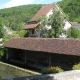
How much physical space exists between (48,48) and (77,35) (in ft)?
59.0

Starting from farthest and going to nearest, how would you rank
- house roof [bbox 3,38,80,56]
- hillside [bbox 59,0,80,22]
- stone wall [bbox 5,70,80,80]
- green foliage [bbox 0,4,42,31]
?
green foliage [bbox 0,4,42,31]
hillside [bbox 59,0,80,22]
house roof [bbox 3,38,80,56]
stone wall [bbox 5,70,80,80]

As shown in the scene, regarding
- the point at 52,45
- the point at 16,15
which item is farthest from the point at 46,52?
the point at 16,15

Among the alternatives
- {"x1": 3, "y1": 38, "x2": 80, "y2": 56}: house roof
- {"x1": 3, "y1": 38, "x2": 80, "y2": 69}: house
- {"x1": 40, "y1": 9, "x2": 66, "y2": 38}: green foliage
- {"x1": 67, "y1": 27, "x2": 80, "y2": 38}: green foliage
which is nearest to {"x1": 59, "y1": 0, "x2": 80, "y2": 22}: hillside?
{"x1": 67, "y1": 27, "x2": 80, "y2": 38}: green foliage

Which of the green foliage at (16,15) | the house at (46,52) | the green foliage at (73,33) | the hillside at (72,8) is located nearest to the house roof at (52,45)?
the house at (46,52)

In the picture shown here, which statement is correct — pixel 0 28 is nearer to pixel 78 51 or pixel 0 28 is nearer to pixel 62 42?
pixel 62 42

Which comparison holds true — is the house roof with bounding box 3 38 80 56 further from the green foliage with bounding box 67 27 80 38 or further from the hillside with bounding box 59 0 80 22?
the hillside with bounding box 59 0 80 22

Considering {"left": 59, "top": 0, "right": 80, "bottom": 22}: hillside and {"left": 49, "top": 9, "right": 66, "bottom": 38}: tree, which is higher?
{"left": 59, "top": 0, "right": 80, "bottom": 22}: hillside

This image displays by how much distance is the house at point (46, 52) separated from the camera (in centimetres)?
2386

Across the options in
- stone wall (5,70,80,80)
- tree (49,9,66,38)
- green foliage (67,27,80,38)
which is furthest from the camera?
green foliage (67,27,80,38)

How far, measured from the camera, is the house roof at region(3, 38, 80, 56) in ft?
76.5

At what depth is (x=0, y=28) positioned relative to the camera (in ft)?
205

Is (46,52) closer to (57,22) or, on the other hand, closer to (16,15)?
(57,22)

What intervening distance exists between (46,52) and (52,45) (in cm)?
144

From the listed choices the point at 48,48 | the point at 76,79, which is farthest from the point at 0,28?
the point at 76,79
